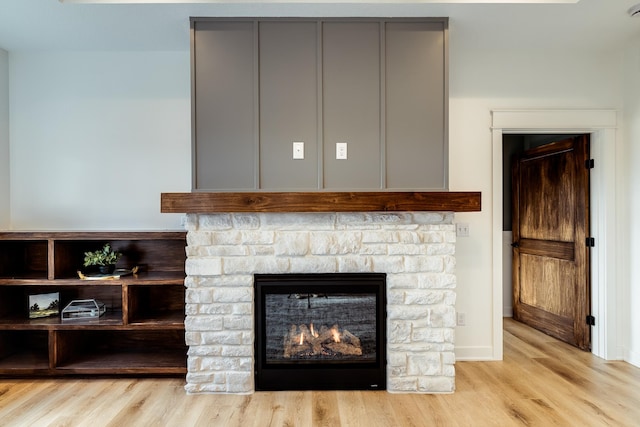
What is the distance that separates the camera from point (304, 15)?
101 inches

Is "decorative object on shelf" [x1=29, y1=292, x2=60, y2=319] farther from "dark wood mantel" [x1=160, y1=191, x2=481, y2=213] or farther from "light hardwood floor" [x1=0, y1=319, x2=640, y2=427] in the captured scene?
"dark wood mantel" [x1=160, y1=191, x2=481, y2=213]

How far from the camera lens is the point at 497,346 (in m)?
3.10

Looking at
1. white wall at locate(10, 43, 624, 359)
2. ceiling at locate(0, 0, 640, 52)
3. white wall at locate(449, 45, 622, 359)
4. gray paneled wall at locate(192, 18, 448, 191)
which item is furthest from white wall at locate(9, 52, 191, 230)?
white wall at locate(449, 45, 622, 359)

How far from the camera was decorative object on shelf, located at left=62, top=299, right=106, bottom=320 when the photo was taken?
113 inches

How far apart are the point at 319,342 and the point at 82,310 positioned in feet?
5.76

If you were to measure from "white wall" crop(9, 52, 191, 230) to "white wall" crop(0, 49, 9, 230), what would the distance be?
0.14ft

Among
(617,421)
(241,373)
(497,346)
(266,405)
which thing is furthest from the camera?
(497,346)

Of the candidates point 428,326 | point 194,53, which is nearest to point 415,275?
point 428,326

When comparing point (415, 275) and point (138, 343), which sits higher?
point (415, 275)

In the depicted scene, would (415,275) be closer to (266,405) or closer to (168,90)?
(266,405)

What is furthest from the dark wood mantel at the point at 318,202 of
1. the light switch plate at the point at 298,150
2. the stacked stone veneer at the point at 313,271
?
the light switch plate at the point at 298,150

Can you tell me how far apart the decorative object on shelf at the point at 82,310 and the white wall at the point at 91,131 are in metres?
0.62

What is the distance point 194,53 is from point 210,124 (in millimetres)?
485

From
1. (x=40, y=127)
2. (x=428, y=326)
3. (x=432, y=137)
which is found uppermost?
(x=40, y=127)
